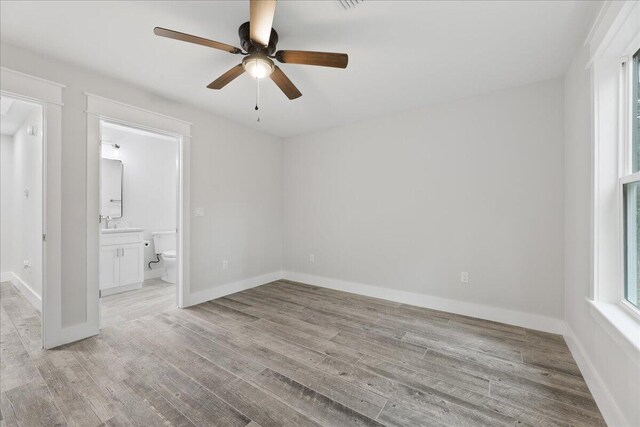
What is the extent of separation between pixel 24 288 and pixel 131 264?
126cm

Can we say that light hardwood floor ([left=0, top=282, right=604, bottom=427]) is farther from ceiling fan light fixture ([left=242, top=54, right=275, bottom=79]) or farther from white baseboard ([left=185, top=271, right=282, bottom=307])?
ceiling fan light fixture ([left=242, top=54, right=275, bottom=79])

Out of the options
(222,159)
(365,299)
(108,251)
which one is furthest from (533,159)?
(108,251)

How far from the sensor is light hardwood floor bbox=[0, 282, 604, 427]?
1546 millimetres

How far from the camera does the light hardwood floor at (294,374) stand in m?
1.55

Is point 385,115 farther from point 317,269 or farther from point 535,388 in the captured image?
point 535,388

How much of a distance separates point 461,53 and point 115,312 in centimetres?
435

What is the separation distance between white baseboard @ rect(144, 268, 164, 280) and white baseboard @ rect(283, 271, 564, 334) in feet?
8.74

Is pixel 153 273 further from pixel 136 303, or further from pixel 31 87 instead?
pixel 31 87

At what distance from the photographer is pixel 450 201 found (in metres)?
3.11

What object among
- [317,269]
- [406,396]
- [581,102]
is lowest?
[406,396]

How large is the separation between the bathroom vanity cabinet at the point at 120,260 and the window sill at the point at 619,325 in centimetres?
496

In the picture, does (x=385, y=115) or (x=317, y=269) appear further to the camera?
(x=317, y=269)

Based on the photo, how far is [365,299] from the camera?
3568 mm

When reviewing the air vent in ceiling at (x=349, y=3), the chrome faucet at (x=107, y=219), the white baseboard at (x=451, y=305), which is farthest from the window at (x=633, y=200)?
the chrome faucet at (x=107, y=219)
